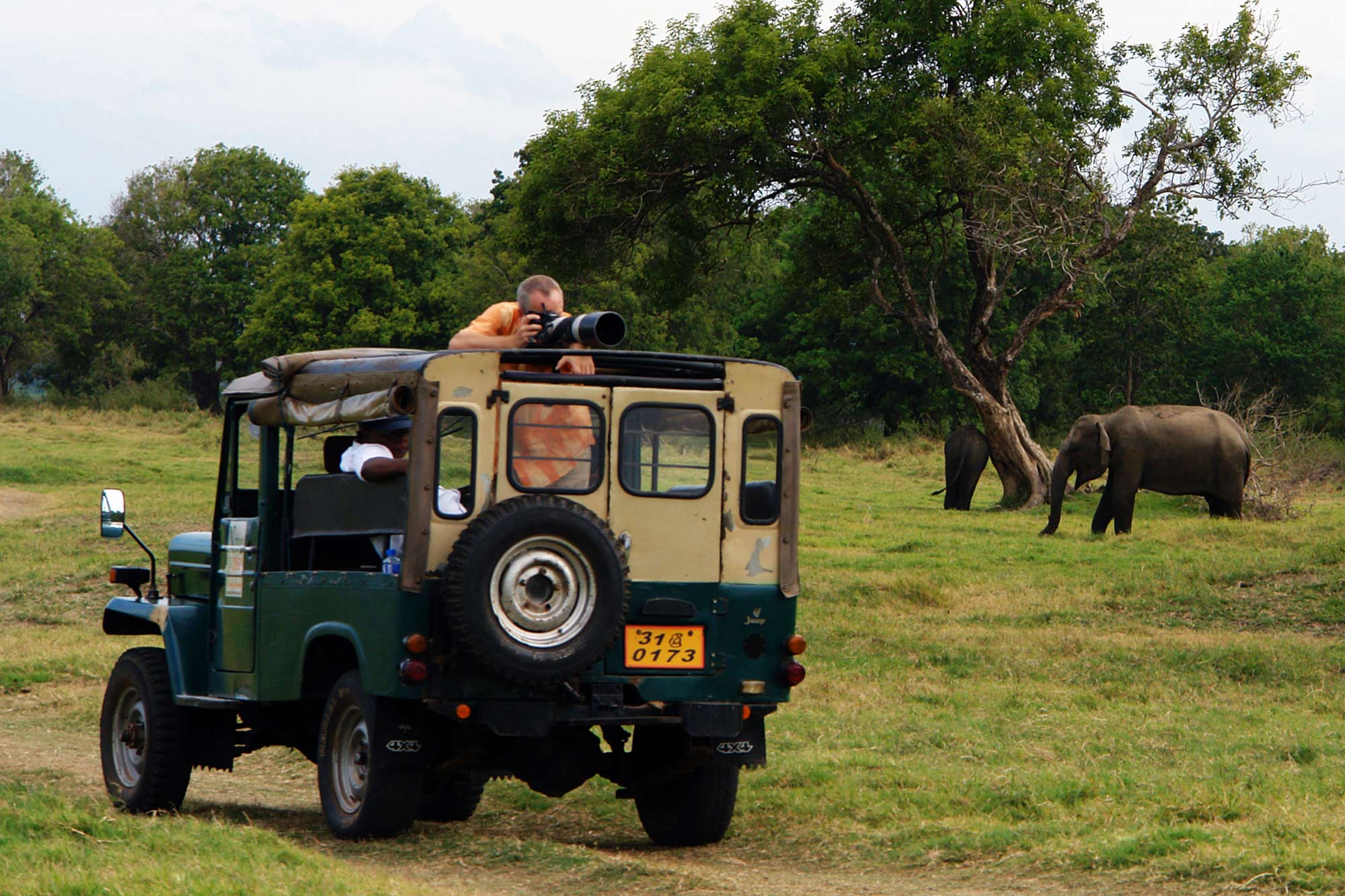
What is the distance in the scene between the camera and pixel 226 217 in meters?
73.1

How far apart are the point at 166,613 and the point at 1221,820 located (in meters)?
5.16

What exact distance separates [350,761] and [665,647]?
58.8 inches

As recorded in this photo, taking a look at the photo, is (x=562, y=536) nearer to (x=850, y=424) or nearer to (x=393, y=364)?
A: (x=393, y=364)

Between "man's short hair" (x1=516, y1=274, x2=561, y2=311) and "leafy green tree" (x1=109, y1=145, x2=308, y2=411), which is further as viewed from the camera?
"leafy green tree" (x1=109, y1=145, x2=308, y2=411)

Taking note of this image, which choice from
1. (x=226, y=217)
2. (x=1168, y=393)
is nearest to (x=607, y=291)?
(x=1168, y=393)

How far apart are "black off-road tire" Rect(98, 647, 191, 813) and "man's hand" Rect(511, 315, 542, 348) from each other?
8.64 ft

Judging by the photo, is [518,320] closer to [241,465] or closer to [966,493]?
[241,465]

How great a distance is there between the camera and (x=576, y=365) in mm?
7418

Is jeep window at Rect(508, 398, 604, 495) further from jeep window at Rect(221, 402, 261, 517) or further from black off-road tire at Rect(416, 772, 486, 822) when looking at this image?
black off-road tire at Rect(416, 772, 486, 822)

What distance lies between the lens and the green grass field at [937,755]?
6.97 meters

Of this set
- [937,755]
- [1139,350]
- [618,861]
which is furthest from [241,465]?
[1139,350]

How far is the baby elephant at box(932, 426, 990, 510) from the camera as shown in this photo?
30.3m

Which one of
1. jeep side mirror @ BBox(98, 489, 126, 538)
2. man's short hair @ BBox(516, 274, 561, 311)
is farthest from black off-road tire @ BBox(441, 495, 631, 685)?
jeep side mirror @ BBox(98, 489, 126, 538)

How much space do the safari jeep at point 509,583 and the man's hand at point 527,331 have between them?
34 centimetres
